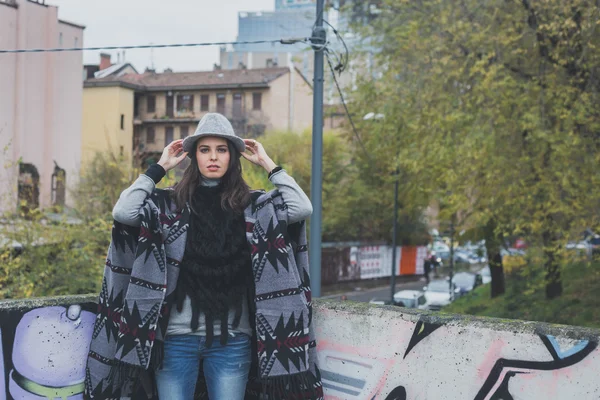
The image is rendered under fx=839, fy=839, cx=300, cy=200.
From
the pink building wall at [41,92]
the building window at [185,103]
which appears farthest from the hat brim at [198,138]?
the building window at [185,103]

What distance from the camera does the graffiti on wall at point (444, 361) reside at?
340cm

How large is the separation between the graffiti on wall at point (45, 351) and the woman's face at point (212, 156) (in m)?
0.97

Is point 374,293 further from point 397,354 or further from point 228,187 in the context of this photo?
point 228,187

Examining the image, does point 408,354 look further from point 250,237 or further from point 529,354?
point 250,237

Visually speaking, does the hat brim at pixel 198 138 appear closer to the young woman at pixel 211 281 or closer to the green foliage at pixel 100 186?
the young woman at pixel 211 281

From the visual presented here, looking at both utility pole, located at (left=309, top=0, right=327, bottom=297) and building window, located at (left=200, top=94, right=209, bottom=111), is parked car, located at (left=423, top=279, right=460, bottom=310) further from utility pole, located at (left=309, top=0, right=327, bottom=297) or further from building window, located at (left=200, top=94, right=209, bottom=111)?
building window, located at (left=200, top=94, right=209, bottom=111)

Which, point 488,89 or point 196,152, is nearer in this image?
point 196,152

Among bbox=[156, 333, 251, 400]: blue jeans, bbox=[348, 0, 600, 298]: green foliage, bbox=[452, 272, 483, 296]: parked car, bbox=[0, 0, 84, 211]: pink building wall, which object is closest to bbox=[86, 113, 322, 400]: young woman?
bbox=[156, 333, 251, 400]: blue jeans

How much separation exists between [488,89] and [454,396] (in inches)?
501

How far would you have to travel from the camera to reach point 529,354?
3.49m

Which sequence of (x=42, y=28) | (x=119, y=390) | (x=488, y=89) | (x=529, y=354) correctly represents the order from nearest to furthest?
(x=529, y=354) → (x=119, y=390) → (x=488, y=89) → (x=42, y=28)

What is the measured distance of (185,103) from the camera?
59219 mm

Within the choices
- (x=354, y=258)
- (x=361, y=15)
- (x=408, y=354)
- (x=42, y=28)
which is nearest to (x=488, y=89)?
(x=361, y=15)

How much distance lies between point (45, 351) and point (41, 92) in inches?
1375
